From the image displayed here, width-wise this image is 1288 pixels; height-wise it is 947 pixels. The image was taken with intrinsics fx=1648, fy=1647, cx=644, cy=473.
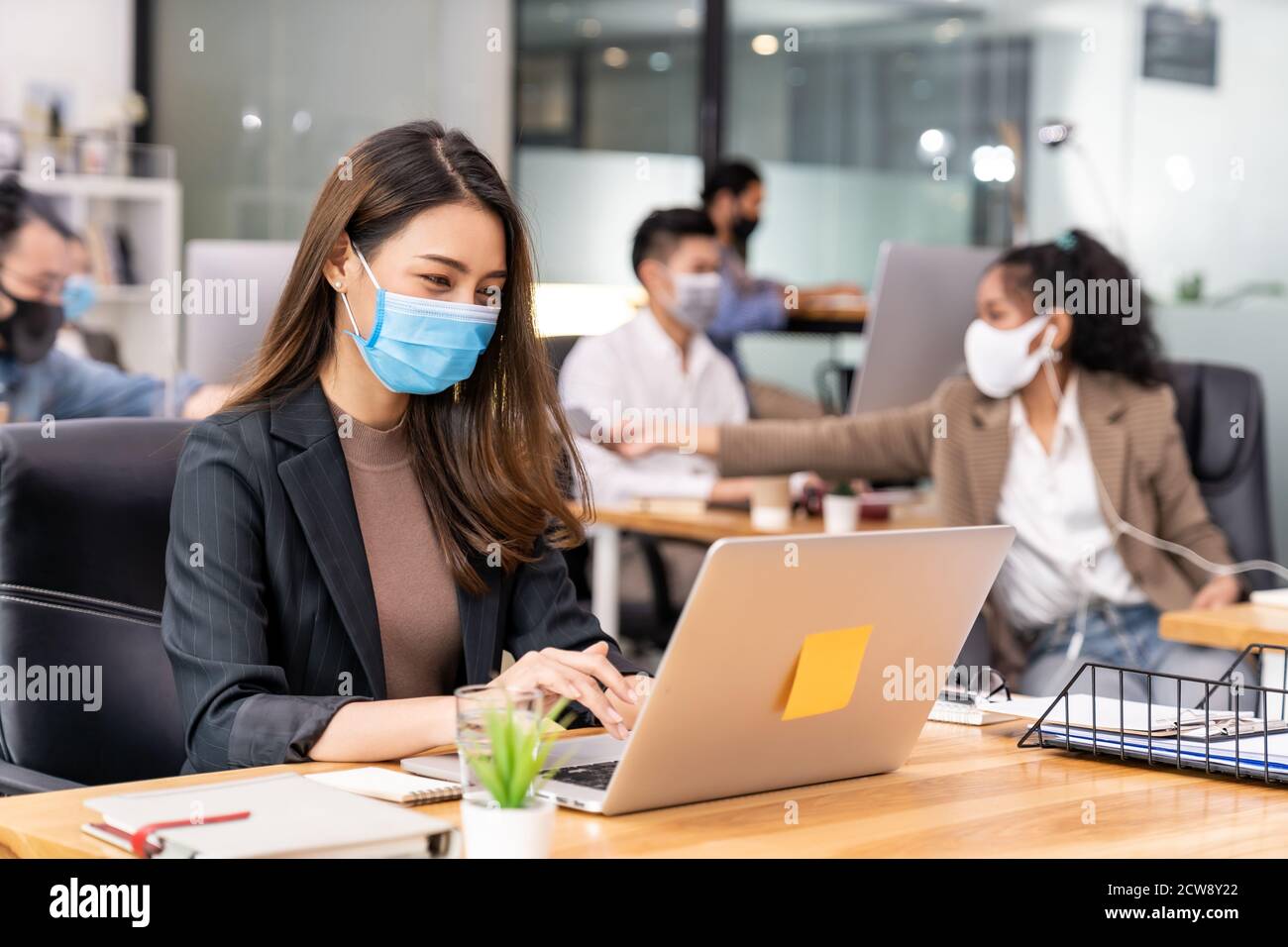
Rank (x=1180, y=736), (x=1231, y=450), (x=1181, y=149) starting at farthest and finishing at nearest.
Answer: (x=1181, y=149) → (x=1231, y=450) → (x=1180, y=736)

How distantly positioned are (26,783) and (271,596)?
360 millimetres

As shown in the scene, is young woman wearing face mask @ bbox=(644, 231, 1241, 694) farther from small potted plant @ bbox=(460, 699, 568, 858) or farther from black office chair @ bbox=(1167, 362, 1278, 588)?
small potted plant @ bbox=(460, 699, 568, 858)

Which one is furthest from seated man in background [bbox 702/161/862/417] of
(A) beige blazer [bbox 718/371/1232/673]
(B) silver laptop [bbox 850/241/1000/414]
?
(A) beige blazer [bbox 718/371/1232/673]

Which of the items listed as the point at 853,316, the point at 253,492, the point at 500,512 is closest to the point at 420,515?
the point at 500,512

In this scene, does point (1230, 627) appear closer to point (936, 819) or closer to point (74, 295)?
point (936, 819)

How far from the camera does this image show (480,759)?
1.21m

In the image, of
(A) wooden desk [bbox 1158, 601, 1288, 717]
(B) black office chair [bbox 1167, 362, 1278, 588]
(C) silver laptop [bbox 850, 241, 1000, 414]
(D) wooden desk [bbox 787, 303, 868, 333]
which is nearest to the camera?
(A) wooden desk [bbox 1158, 601, 1288, 717]

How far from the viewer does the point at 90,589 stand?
6.57 feet

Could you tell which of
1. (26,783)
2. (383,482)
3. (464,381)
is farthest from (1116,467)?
(26,783)

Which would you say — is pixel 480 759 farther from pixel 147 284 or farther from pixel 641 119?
pixel 641 119

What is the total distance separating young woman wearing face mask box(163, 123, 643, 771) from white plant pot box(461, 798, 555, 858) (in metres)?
0.42

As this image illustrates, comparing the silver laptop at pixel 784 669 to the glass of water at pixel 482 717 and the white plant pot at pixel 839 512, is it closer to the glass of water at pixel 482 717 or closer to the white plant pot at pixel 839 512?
the glass of water at pixel 482 717

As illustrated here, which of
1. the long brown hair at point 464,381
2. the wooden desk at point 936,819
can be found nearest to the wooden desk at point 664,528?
the long brown hair at point 464,381

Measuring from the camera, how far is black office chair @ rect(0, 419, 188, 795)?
6.43 feet
